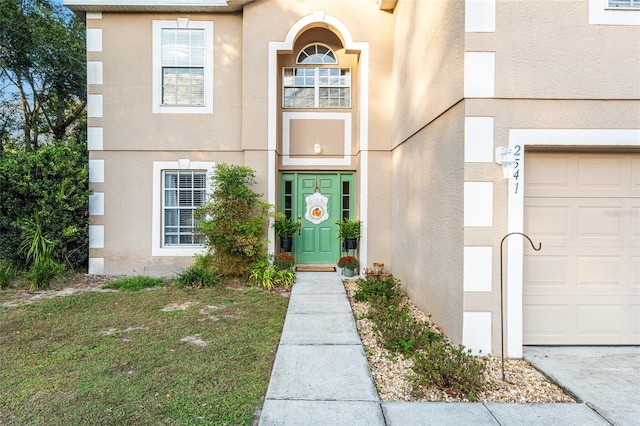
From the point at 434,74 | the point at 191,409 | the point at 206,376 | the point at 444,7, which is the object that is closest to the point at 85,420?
the point at 191,409

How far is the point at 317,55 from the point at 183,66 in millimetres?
3017

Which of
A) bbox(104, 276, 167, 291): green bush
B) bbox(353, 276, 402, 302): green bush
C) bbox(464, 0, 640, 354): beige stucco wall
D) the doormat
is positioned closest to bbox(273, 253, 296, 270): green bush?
the doormat

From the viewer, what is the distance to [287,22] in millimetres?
7094

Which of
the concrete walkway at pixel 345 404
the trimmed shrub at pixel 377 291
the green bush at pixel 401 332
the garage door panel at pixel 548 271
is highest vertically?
the garage door panel at pixel 548 271

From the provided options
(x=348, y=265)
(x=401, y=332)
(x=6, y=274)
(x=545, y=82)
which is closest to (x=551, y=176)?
(x=545, y=82)

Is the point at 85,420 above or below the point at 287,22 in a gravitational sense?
below

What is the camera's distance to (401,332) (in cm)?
403

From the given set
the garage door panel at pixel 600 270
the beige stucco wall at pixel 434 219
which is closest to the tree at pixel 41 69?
the beige stucco wall at pixel 434 219

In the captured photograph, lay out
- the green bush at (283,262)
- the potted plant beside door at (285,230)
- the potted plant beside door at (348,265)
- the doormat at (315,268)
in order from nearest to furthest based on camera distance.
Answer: the green bush at (283,262)
the potted plant beside door at (348,265)
the potted plant beside door at (285,230)
the doormat at (315,268)

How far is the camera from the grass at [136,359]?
2.69m

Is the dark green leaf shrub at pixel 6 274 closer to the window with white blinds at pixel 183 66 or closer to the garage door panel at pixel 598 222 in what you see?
the window with white blinds at pixel 183 66

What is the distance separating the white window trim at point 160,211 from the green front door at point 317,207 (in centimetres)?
188

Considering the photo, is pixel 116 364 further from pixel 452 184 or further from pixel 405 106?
pixel 405 106

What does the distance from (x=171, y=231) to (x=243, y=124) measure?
2867 mm
